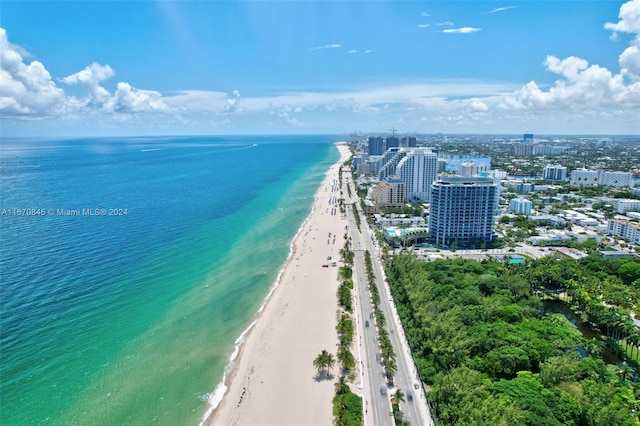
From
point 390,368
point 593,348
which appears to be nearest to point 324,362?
point 390,368

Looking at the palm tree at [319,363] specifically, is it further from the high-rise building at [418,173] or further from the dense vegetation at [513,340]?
the high-rise building at [418,173]

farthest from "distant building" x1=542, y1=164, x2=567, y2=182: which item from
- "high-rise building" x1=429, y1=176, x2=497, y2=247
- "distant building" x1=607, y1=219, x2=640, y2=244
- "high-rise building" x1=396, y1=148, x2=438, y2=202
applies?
"high-rise building" x1=429, y1=176, x2=497, y2=247

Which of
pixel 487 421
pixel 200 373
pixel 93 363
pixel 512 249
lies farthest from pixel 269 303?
pixel 512 249

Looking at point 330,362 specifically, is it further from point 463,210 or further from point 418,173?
point 418,173

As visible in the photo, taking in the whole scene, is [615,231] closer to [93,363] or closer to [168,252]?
[168,252]

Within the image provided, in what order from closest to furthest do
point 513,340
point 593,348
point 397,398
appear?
point 397,398, point 513,340, point 593,348
